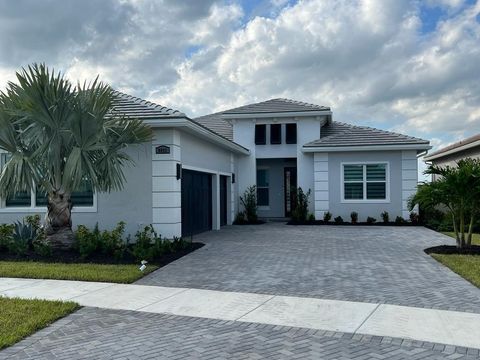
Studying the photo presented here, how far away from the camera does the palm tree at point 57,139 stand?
10.6 meters

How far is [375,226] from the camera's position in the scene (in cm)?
1947

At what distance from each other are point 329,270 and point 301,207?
11780 millimetres

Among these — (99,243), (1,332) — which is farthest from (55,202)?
(1,332)

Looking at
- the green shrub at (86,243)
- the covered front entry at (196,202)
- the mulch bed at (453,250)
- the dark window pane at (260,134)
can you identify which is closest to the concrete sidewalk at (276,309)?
the green shrub at (86,243)

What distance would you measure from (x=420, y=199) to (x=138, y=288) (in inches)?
311

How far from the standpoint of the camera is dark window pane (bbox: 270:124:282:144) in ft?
74.3

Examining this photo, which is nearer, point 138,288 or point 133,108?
point 138,288

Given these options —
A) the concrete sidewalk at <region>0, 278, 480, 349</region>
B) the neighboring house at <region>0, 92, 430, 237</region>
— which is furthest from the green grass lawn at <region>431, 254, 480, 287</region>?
the neighboring house at <region>0, 92, 430, 237</region>

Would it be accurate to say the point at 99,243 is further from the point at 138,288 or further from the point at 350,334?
the point at 350,334

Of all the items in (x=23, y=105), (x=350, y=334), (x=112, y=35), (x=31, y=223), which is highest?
(x=112, y=35)

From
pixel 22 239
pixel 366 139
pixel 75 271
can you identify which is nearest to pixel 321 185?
pixel 366 139

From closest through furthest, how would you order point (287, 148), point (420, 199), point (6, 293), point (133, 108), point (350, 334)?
point (350, 334) → point (6, 293) → point (420, 199) → point (133, 108) → point (287, 148)

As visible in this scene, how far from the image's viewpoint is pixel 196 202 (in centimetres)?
1639

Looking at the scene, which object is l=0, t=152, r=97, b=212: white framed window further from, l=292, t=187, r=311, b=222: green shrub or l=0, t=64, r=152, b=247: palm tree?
l=292, t=187, r=311, b=222: green shrub
